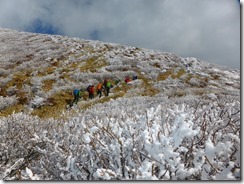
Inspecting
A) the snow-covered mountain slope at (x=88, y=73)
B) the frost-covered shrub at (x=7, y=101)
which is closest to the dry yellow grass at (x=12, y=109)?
the snow-covered mountain slope at (x=88, y=73)

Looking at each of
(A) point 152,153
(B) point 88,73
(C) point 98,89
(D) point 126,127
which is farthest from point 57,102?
(A) point 152,153

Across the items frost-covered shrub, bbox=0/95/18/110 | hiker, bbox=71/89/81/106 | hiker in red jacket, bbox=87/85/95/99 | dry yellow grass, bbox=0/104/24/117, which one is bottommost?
dry yellow grass, bbox=0/104/24/117

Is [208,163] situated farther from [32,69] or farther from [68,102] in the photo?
[32,69]

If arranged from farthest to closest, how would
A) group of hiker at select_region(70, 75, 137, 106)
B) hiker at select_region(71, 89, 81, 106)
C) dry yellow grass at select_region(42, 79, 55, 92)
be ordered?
1. dry yellow grass at select_region(42, 79, 55, 92)
2. group of hiker at select_region(70, 75, 137, 106)
3. hiker at select_region(71, 89, 81, 106)

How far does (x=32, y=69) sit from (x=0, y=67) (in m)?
2.65

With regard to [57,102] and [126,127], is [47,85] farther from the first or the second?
[126,127]

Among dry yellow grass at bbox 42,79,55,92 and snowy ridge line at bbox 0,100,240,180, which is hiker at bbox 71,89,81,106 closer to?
dry yellow grass at bbox 42,79,55,92

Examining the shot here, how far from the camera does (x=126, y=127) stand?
4.50m

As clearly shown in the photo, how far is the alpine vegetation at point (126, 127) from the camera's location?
11.2 ft

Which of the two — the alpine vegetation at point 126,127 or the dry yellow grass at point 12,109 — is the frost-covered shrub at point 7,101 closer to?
the alpine vegetation at point 126,127

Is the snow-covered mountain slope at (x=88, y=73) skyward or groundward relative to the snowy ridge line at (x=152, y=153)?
skyward

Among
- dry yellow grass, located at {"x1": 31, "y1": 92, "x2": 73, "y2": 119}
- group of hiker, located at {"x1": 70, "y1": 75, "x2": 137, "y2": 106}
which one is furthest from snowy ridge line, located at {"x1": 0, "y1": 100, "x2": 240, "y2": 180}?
group of hiker, located at {"x1": 70, "y1": 75, "x2": 137, "y2": 106}

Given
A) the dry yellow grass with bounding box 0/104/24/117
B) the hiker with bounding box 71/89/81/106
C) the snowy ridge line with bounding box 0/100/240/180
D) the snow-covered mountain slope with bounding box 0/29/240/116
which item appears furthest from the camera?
the hiker with bounding box 71/89/81/106

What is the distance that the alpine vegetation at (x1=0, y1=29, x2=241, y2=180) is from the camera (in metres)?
3.41
